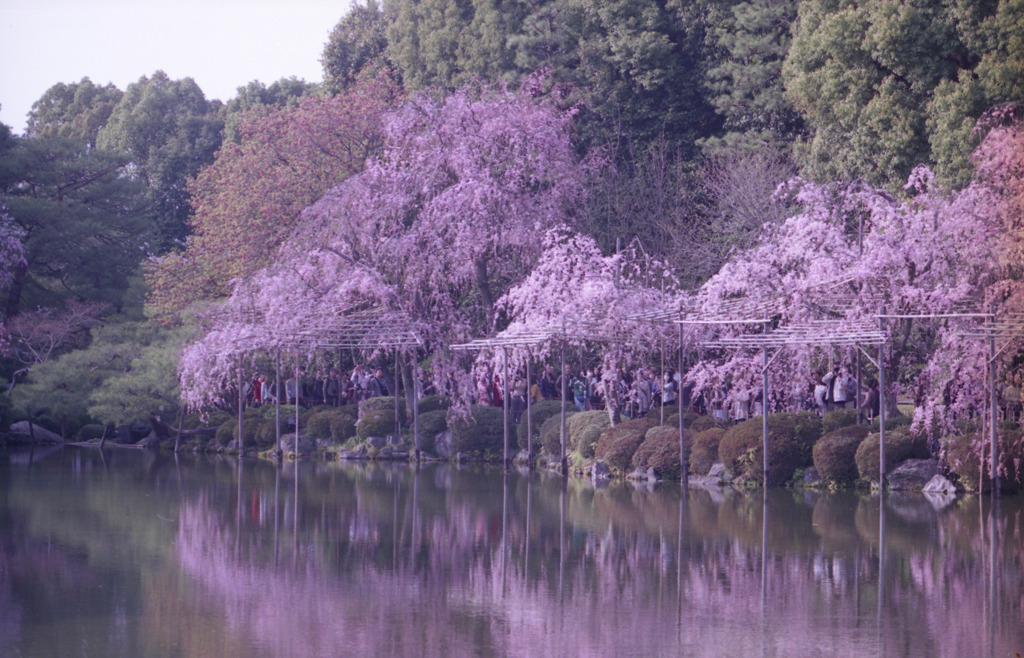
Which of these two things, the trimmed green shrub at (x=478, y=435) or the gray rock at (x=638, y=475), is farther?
the trimmed green shrub at (x=478, y=435)

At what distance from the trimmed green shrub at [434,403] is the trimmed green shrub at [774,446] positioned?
9663 mm

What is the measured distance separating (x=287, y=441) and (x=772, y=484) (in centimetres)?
1395

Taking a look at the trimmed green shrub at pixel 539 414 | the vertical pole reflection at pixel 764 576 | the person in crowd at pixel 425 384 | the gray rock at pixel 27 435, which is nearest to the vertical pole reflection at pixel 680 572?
the vertical pole reflection at pixel 764 576

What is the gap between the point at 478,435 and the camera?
28797 mm

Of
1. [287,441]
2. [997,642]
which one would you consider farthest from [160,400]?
[997,642]

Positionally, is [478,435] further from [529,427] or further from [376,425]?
[376,425]

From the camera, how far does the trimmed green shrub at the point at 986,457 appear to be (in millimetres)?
19891

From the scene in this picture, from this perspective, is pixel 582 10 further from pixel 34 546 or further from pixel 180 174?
pixel 34 546

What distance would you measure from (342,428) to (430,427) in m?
A: 2.76

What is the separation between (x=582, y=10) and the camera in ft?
119

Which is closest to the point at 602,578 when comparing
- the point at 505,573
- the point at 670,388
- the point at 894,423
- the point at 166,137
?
the point at 505,573

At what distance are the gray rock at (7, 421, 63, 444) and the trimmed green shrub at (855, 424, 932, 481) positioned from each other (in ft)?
83.1

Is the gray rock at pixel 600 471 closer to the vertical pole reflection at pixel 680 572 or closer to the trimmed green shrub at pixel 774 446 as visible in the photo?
the trimmed green shrub at pixel 774 446

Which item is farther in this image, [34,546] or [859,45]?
[859,45]
